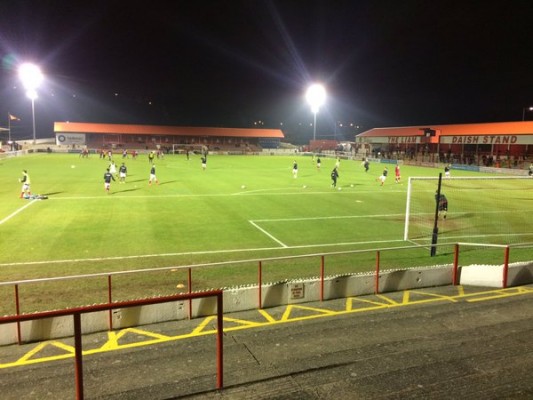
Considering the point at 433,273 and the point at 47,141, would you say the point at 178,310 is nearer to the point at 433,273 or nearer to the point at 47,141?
the point at 433,273

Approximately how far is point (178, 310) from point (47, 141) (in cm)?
10766

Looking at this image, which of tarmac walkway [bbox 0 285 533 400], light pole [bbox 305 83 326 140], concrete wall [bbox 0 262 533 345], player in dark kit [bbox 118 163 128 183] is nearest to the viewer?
tarmac walkway [bbox 0 285 533 400]

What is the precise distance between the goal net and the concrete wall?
5.48m

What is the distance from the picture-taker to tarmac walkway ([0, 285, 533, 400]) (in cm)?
683

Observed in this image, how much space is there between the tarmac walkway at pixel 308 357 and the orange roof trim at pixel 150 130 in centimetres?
9916

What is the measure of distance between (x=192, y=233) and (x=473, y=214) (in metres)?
16.6

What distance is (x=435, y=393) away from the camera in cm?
676

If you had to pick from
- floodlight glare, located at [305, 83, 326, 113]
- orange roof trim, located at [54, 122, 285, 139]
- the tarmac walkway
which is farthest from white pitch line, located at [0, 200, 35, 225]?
orange roof trim, located at [54, 122, 285, 139]

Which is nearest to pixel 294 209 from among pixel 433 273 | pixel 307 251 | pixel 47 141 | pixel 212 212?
pixel 212 212

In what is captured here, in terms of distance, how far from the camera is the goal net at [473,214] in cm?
1952

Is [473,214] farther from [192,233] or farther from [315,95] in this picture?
[315,95]

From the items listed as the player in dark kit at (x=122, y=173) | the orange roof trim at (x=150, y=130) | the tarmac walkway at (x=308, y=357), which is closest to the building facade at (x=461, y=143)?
the orange roof trim at (x=150, y=130)

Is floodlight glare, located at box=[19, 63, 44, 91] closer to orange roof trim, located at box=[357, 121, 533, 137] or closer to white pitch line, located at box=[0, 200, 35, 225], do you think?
white pitch line, located at box=[0, 200, 35, 225]

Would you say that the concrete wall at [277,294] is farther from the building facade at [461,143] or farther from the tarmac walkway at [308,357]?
the building facade at [461,143]
